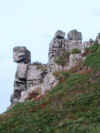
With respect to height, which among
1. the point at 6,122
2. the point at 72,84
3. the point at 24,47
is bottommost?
the point at 6,122

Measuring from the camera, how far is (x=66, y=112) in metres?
14.0

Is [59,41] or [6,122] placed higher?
[59,41]

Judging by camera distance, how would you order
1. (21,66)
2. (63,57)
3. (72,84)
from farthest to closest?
(21,66) < (63,57) < (72,84)

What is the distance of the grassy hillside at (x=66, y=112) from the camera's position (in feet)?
40.7

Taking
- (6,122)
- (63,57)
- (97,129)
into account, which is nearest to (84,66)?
(63,57)

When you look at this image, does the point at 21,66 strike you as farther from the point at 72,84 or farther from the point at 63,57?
the point at 72,84

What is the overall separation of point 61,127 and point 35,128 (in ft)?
4.27

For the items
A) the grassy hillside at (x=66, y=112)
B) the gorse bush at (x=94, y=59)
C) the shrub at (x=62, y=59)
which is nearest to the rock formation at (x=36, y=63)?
the shrub at (x=62, y=59)

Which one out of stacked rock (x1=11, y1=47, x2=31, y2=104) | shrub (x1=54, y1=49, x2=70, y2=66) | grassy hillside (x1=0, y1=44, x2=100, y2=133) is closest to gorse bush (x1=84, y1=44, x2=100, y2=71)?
grassy hillside (x1=0, y1=44, x2=100, y2=133)

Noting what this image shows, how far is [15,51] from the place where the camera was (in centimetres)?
3406

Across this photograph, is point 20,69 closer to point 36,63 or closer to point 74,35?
point 36,63

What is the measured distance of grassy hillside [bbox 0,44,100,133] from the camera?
12406mm

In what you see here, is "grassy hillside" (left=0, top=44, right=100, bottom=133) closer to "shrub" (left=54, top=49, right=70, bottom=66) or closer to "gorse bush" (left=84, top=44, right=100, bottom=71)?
"gorse bush" (left=84, top=44, right=100, bottom=71)

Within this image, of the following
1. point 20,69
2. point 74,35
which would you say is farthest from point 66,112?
point 74,35
